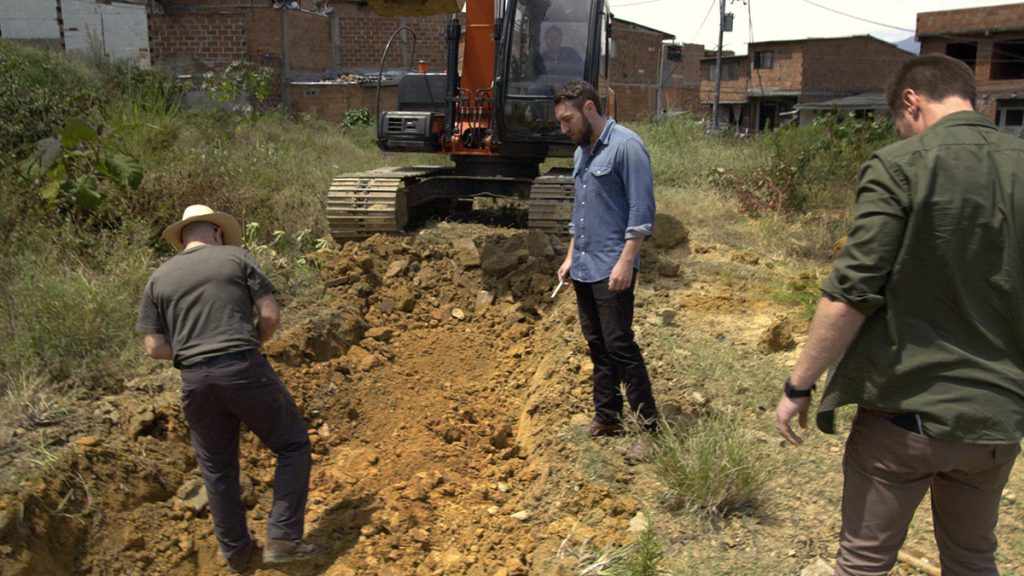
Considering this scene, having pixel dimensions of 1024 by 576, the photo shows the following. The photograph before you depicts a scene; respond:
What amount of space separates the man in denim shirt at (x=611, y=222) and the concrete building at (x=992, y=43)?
36.5 metres

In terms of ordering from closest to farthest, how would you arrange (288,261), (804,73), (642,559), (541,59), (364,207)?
(642,559)
(288,261)
(364,207)
(541,59)
(804,73)

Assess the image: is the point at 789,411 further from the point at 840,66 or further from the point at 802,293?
the point at 840,66

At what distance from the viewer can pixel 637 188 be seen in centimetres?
409

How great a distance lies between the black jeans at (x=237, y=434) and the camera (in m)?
3.49

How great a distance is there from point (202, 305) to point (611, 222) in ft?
6.55

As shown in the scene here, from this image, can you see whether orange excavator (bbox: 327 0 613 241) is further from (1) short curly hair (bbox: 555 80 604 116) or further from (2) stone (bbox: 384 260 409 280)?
(1) short curly hair (bbox: 555 80 604 116)

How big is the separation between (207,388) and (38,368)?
183 centimetres

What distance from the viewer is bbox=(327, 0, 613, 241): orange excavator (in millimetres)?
8359

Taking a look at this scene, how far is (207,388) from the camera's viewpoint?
346 centimetres

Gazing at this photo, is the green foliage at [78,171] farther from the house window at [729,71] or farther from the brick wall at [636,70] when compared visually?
the house window at [729,71]

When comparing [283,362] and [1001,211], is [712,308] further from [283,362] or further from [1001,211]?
[1001,211]

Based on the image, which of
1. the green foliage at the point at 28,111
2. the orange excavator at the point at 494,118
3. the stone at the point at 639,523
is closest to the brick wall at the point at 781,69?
the orange excavator at the point at 494,118

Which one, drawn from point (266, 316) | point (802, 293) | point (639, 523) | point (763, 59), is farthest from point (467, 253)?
point (763, 59)

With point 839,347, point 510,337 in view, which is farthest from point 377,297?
point 839,347
